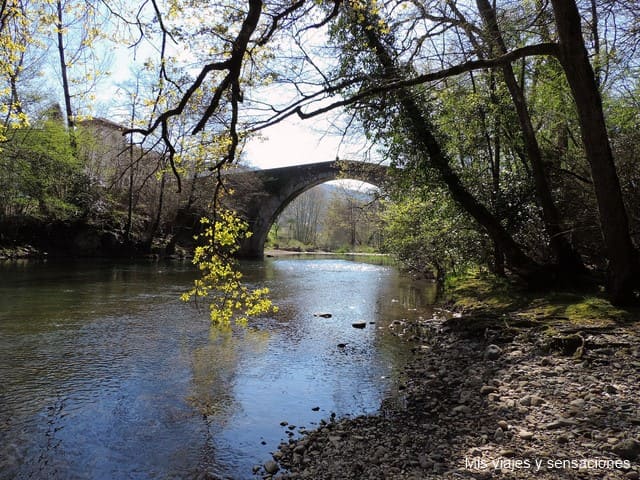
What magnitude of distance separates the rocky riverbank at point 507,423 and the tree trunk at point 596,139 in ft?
3.32

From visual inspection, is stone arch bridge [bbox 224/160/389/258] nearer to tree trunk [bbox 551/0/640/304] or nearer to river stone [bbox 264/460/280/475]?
tree trunk [bbox 551/0/640/304]

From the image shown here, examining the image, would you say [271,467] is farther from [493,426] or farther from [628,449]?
[628,449]

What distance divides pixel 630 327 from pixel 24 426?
6665 millimetres

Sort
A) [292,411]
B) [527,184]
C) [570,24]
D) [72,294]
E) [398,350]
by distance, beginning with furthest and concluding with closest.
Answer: [72,294] → [527,184] → [398,350] → [570,24] → [292,411]

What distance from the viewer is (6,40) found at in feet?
17.5

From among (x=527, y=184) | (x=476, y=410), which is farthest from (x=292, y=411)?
(x=527, y=184)

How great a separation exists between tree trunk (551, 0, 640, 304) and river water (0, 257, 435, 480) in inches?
128

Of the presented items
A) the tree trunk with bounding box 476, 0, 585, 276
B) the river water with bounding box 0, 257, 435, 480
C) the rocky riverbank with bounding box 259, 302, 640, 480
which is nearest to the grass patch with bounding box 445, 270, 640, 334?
the rocky riverbank with bounding box 259, 302, 640, 480

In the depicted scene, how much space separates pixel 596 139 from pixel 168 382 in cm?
601

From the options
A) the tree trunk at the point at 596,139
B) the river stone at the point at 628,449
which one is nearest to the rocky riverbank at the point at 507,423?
the river stone at the point at 628,449

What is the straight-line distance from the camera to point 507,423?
3.51 m

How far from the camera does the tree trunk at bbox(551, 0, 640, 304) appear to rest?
5.18 metres

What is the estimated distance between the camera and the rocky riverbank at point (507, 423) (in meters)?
2.84

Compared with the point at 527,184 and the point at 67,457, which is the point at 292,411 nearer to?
the point at 67,457
